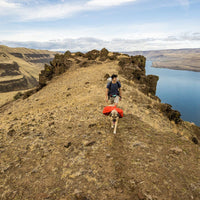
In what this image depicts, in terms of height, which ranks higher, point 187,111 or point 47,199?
point 47,199

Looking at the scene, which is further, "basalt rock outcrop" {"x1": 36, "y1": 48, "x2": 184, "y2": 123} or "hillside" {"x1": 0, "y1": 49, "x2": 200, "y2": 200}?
"basalt rock outcrop" {"x1": 36, "y1": 48, "x2": 184, "y2": 123}

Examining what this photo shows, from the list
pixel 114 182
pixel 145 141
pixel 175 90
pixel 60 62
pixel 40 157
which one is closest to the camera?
pixel 114 182

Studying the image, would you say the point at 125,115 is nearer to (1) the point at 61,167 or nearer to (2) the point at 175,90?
(1) the point at 61,167

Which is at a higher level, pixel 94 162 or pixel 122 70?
pixel 122 70

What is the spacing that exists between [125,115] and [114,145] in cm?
470

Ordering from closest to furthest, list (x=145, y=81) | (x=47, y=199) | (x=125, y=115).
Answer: (x=47, y=199) < (x=125, y=115) < (x=145, y=81)

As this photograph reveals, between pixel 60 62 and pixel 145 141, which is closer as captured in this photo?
pixel 145 141

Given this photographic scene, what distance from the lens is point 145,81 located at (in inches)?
1134

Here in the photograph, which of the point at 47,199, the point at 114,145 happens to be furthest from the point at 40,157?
the point at 114,145

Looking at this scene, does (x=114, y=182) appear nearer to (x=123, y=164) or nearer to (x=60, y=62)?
(x=123, y=164)

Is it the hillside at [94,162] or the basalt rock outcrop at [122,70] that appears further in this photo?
the basalt rock outcrop at [122,70]

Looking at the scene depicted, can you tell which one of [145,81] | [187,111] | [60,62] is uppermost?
[60,62]

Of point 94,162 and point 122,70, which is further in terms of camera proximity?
point 122,70

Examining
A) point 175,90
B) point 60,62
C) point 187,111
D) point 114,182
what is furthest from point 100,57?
point 175,90
